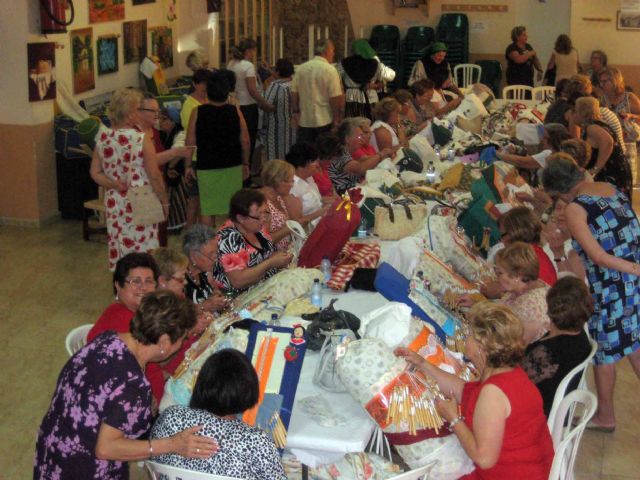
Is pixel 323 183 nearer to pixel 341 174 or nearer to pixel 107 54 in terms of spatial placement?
pixel 341 174

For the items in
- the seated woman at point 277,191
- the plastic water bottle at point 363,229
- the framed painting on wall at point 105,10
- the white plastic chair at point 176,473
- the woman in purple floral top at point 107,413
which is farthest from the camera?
the framed painting on wall at point 105,10

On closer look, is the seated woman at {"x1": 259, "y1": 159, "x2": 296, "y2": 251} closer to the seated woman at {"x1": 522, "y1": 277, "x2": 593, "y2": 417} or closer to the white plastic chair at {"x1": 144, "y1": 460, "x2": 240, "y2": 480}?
the seated woman at {"x1": 522, "y1": 277, "x2": 593, "y2": 417}

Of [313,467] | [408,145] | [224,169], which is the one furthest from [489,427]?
[408,145]

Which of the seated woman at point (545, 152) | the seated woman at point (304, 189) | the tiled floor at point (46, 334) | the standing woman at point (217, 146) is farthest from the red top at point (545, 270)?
the standing woman at point (217, 146)

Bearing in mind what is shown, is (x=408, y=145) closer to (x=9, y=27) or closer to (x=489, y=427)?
(x=9, y=27)

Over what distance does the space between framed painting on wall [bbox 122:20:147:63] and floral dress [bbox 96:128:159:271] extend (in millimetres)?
4166

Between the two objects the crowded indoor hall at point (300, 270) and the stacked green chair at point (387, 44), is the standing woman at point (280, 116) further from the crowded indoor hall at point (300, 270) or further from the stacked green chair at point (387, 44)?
the stacked green chair at point (387, 44)

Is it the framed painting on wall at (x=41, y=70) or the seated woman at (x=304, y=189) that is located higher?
the framed painting on wall at (x=41, y=70)

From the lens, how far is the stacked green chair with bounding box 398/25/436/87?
49.0 feet

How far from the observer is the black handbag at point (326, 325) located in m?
3.86

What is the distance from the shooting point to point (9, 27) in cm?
812

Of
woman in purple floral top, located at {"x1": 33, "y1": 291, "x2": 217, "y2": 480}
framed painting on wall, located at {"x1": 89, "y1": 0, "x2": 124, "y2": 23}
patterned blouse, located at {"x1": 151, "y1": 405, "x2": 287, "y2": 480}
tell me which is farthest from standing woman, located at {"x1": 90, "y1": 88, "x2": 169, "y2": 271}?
framed painting on wall, located at {"x1": 89, "y1": 0, "x2": 124, "y2": 23}

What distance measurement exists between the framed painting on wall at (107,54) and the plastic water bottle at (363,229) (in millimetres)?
4802

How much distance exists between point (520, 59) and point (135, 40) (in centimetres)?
586
